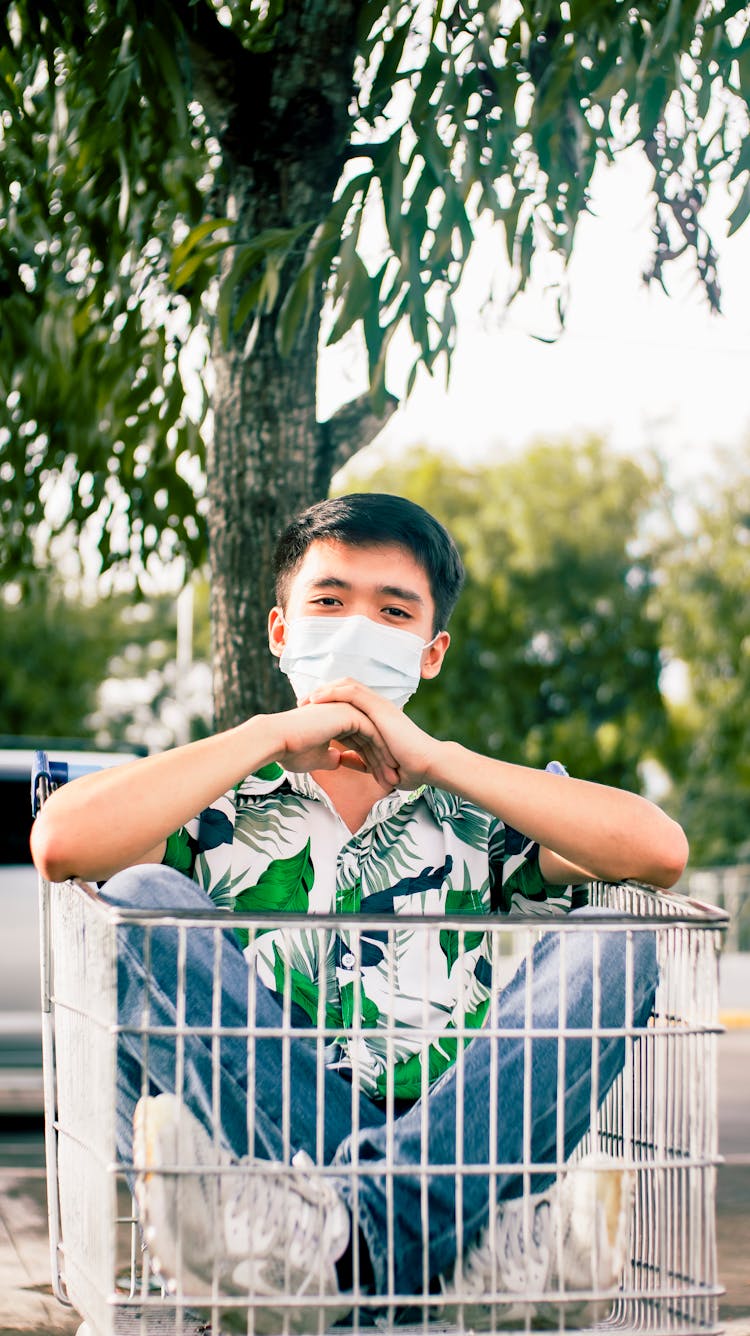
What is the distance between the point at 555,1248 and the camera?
232 centimetres

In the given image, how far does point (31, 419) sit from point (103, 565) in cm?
74

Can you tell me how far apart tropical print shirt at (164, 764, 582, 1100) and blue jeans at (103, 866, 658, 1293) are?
32 cm

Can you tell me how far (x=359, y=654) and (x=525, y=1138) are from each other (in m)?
0.95

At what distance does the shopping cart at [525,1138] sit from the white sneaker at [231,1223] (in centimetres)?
2

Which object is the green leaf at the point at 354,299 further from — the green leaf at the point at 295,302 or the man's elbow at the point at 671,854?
the man's elbow at the point at 671,854

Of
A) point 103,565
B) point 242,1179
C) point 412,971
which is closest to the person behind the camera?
point 242,1179

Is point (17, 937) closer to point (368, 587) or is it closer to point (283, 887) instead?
point (283, 887)

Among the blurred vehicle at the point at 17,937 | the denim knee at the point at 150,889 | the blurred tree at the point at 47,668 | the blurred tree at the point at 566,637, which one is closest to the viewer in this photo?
the denim knee at the point at 150,889

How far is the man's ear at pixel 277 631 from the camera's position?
3160 mm

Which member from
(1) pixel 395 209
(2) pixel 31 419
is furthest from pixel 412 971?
(2) pixel 31 419

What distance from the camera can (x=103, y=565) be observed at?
6.15 m

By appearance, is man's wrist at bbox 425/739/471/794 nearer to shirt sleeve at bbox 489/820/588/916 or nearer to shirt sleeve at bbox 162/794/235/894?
shirt sleeve at bbox 489/820/588/916

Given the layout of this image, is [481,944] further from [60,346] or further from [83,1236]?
[60,346]

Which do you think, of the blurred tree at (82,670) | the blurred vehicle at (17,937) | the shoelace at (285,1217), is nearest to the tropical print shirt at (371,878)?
the shoelace at (285,1217)
